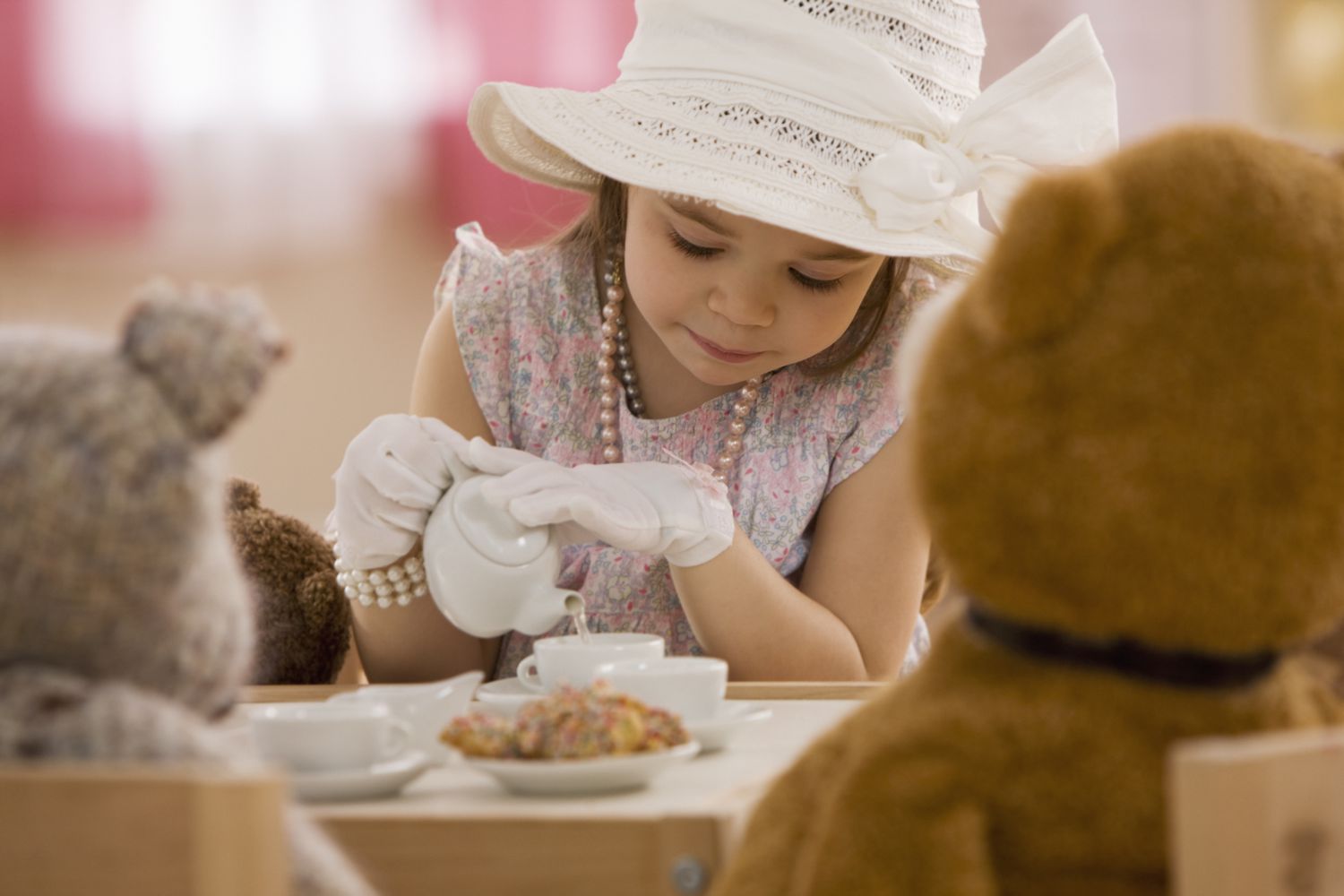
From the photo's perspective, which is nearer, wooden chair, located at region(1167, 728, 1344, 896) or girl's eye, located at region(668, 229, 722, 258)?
wooden chair, located at region(1167, 728, 1344, 896)

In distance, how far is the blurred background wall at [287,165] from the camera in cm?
196

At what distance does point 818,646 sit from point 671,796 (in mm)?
519

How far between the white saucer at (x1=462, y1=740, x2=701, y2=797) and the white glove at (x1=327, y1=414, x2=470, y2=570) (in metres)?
0.33

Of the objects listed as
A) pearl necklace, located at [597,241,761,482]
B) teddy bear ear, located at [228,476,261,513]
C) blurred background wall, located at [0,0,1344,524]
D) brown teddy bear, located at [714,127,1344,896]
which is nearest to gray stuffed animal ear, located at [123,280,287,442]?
brown teddy bear, located at [714,127,1344,896]

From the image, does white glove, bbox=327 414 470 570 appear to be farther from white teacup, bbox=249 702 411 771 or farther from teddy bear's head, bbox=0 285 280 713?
teddy bear's head, bbox=0 285 280 713

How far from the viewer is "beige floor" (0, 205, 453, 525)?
2.11m

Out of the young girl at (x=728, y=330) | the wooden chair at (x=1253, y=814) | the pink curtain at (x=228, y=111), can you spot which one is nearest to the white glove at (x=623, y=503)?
the young girl at (x=728, y=330)

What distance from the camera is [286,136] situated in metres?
2.04

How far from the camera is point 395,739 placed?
26.8 inches

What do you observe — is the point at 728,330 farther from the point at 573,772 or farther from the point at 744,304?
the point at 573,772

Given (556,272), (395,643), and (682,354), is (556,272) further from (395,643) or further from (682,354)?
(395,643)

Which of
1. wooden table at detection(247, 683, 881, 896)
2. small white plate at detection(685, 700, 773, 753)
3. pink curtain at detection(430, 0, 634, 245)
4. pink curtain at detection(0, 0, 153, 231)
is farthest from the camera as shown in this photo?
pink curtain at detection(430, 0, 634, 245)

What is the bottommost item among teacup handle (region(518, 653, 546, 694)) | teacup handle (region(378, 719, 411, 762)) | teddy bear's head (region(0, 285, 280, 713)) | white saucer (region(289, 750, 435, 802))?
teacup handle (region(518, 653, 546, 694))

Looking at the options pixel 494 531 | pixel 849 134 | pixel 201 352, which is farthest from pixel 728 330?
pixel 201 352
